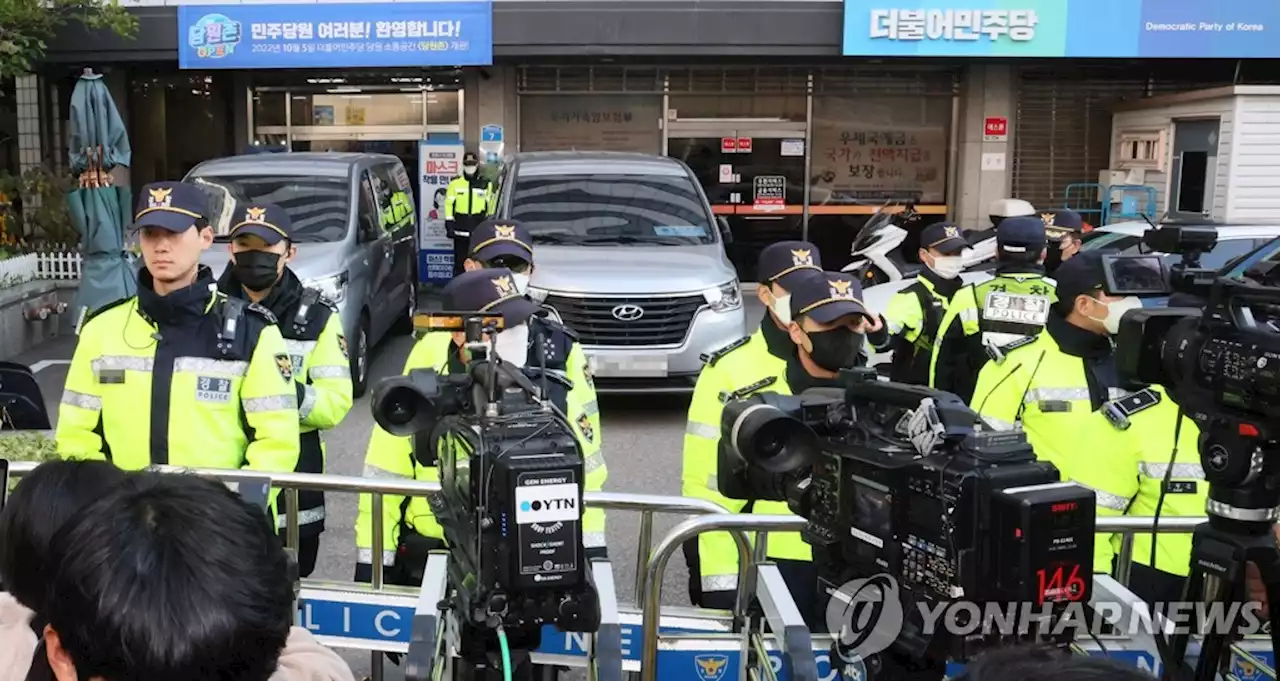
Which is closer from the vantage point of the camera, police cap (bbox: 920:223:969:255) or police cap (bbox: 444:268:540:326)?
police cap (bbox: 444:268:540:326)

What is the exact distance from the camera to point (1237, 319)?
2.66 m

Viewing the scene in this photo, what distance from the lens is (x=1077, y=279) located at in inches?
154

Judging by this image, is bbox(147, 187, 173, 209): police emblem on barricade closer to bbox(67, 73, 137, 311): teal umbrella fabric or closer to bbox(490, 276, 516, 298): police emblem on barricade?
bbox(490, 276, 516, 298): police emblem on barricade

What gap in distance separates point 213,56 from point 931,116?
8779 mm

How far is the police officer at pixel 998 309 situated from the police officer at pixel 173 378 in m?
3.77

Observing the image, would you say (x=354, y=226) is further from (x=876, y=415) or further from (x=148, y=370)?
(x=876, y=415)

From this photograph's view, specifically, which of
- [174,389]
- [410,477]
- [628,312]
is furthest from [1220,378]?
[628,312]

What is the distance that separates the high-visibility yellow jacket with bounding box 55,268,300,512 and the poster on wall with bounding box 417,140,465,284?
35.8 ft

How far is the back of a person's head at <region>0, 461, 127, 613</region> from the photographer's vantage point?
86.6 inches

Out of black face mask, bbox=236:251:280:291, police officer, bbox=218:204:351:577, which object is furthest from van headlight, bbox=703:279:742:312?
black face mask, bbox=236:251:280:291

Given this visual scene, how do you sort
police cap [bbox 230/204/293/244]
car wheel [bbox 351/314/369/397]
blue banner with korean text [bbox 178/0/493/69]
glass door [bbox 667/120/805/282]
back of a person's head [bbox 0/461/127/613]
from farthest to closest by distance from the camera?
glass door [bbox 667/120/805/282] < blue banner with korean text [bbox 178/0/493/69] < car wheel [bbox 351/314/369/397] < police cap [bbox 230/204/293/244] < back of a person's head [bbox 0/461/127/613]

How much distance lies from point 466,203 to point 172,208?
927cm

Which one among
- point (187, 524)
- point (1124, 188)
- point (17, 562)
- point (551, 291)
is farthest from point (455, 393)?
point (1124, 188)

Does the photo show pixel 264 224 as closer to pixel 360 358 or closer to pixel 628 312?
pixel 628 312
